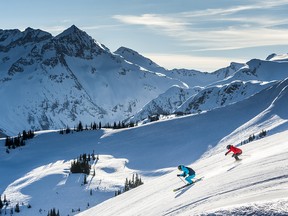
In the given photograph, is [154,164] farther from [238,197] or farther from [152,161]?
[238,197]

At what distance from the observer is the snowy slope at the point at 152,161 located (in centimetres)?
1339

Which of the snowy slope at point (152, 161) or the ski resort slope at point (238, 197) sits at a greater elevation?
the ski resort slope at point (238, 197)

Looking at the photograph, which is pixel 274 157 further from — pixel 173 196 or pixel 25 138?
pixel 25 138

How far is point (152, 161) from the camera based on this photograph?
58250mm

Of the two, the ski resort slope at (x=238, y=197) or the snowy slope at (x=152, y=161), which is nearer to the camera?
the ski resort slope at (x=238, y=197)

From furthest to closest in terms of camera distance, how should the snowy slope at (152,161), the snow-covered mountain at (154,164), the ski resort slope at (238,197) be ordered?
the snowy slope at (152,161) < the snow-covered mountain at (154,164) < the ski resort slope at (238,197)

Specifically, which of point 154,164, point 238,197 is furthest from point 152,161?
point 238,197

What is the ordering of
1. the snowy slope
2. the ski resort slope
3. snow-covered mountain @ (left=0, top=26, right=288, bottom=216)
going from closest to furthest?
the ski resort slope → snow-covered mountain @ (left=0, top=26, right=288, bottom=216) → the snowy slope

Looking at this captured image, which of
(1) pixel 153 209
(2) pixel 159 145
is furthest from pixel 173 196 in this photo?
(2) pixel 159 145

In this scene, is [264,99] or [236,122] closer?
[236,122]

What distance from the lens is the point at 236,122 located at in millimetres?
66938

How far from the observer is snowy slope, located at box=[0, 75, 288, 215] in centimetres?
1339

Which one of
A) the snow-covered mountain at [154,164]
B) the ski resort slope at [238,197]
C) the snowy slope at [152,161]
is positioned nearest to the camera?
the ski resort slope at [238,197]

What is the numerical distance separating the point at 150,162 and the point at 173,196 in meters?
42.8
